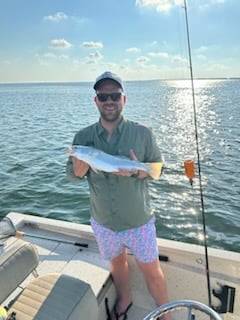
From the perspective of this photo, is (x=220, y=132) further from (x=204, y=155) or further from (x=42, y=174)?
(x=42, y=174)

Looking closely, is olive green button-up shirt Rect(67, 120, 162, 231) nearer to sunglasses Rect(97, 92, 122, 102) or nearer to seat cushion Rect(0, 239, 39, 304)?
sunglasses Rect(97, 92, 122, 102)

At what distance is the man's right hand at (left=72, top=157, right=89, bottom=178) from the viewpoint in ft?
8.25

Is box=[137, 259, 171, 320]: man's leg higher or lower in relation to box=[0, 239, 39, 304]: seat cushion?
lower

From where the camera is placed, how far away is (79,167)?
254 centimetres

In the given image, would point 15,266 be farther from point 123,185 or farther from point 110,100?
point 110,100

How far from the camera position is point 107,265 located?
3189 millimetres

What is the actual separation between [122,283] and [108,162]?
4.46ft

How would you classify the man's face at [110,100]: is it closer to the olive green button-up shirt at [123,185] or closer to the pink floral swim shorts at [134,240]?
the olive green button-up shirt at [123,185]

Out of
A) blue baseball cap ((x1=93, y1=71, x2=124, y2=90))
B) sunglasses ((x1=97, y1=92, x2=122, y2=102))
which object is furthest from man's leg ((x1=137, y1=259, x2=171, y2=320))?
blue baseball cap ((x1=93, y1=71, x2=124, y2=90))

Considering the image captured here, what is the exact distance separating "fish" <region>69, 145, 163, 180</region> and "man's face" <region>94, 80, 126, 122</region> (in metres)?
0.31

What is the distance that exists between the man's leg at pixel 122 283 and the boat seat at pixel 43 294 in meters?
0.71

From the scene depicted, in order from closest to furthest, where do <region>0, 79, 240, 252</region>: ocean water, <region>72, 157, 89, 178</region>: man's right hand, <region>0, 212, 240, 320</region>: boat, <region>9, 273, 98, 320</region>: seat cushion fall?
<region>9, 273, 98, 320</region>: seat cushion → <region>72, 157, 89, 178</region>: man's right hand → <region>0, 212, 240, 320</region>: boat → <region>0, 79, 240, 252</region>: ocean water

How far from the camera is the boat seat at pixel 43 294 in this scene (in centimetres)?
204

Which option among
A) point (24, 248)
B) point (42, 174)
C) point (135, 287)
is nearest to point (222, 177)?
point (42, 174)
